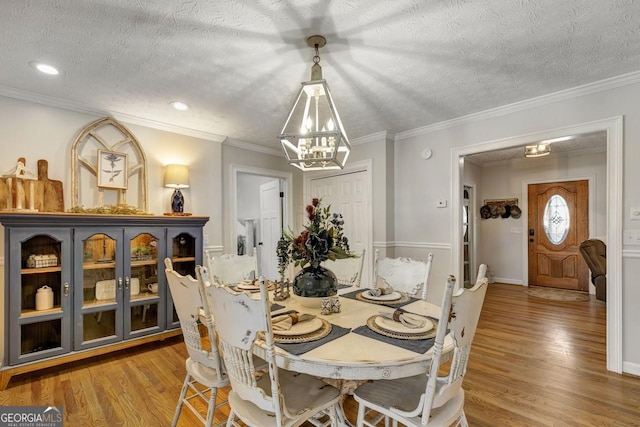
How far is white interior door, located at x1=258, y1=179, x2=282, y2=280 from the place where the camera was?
4965 millimetres

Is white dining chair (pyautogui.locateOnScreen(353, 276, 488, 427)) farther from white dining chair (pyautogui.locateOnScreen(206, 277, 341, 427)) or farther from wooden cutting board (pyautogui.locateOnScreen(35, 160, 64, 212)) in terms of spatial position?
wooden cutting board (pyautogui.locateOnScreen(35, 160, 64, 212))

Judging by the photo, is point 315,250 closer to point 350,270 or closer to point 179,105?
point 350,270

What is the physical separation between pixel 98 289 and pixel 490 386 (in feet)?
10.9

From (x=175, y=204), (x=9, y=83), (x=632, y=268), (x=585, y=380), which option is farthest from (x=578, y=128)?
(x=9, y=83)

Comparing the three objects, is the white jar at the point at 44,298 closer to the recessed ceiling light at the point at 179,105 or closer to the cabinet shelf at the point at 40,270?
the cabinet shelf at the point at 40,270

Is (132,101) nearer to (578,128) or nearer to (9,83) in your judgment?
(9,83)

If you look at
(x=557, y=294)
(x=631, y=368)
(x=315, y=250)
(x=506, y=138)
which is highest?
Result: (x=506, y=138)

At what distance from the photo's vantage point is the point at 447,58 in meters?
2.21

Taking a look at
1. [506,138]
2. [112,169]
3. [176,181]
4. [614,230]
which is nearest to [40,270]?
[112,169]

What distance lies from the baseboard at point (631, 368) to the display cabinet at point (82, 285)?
12.9ft

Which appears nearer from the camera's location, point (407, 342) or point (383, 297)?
point (407, 342)

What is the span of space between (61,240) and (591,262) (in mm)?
6309

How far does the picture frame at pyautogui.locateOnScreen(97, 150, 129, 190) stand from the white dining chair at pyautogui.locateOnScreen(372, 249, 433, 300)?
2633 mm

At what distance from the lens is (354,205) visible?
4.37 meters
